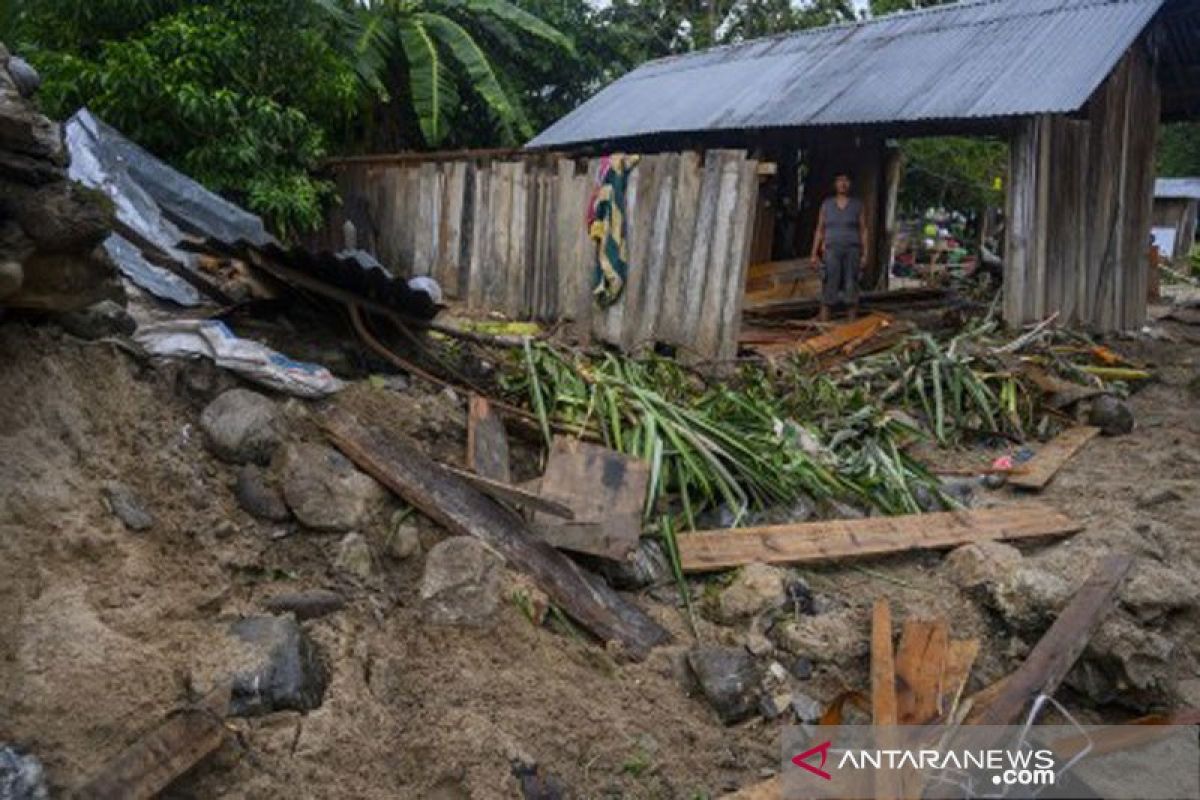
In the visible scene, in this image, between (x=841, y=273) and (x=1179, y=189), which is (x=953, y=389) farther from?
(x=1179, y=189)

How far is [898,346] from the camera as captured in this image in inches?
300

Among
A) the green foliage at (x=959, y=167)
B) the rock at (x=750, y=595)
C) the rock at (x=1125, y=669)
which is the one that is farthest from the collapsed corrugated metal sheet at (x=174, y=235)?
the green foliage at (x=959, y=167)

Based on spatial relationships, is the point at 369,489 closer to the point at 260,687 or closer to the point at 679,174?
the point at 260,687

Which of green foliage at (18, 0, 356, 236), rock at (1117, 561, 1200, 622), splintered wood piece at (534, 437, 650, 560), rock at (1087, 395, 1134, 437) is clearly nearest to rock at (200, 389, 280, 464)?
splintered wood piece at (534, 437, 650, 560)

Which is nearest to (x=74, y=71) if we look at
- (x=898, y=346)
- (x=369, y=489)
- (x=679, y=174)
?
(x=679, y=174)

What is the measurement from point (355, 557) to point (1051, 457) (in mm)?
4343

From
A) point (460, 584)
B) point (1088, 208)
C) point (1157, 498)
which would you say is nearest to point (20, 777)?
point (460, 584)

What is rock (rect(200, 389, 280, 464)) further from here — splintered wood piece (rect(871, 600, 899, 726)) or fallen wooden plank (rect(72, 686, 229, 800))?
splintered wood piece (rect(871, 600, 899, 726))

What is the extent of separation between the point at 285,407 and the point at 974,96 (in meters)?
7.25

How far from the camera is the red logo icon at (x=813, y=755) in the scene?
2871mm

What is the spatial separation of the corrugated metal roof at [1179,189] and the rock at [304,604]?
28.4 m

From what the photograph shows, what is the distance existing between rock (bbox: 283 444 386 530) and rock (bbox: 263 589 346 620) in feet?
1.10

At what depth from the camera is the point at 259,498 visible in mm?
3379

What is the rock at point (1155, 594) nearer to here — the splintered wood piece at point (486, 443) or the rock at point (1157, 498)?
the rock at point (1157, 498)
